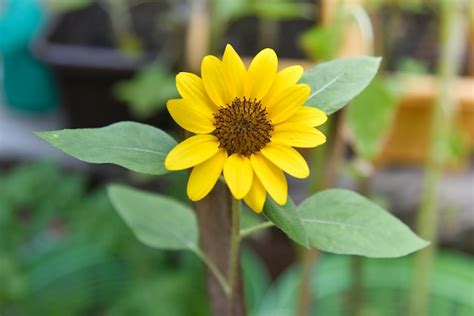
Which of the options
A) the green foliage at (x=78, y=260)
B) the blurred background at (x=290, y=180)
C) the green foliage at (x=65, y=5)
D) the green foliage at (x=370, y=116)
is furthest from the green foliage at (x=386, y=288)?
the green foliage at (x=65, y=5)

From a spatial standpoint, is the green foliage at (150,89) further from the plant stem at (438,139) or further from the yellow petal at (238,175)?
the yellow petal at (238,175)

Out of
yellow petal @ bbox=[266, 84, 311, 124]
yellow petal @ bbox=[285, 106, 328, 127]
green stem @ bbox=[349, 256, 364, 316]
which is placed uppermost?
yellow petal @ bbox=[266, 84, 311, 124]

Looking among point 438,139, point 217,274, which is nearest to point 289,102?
point 217,274

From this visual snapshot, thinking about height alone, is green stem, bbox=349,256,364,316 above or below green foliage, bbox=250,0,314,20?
below

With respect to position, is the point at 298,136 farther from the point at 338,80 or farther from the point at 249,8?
the point at 249,8

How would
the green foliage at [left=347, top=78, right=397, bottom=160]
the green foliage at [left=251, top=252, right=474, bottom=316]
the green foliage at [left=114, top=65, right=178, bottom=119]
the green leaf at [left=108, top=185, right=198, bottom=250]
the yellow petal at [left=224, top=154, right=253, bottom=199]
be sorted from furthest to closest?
1. the green foliage at [left=114, top=65, right=178, bottom=119]
2. the green foliage at [left=251, top=252, right=474, bottom=316]
3. the green foliage at [left=347, top=78, right=397, bottom=160]
4. the green leaf at [left=108, top=185, right=198, bottom=250]
5. the yellow petal at [left=224, top=154, right=253, bottom=199]

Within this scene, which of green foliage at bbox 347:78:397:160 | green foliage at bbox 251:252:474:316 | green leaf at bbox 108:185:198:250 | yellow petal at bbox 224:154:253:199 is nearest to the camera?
yellow petal at bbox 224:154:253:199

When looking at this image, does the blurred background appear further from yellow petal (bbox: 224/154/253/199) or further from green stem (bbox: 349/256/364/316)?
yellow petal (bbox: 224/154/253/199)

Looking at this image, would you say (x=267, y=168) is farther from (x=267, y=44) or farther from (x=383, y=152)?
(x=267, y=44)

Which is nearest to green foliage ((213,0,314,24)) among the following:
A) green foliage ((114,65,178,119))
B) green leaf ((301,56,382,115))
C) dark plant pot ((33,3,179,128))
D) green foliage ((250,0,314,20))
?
green foliage ((250,0,314,20))
